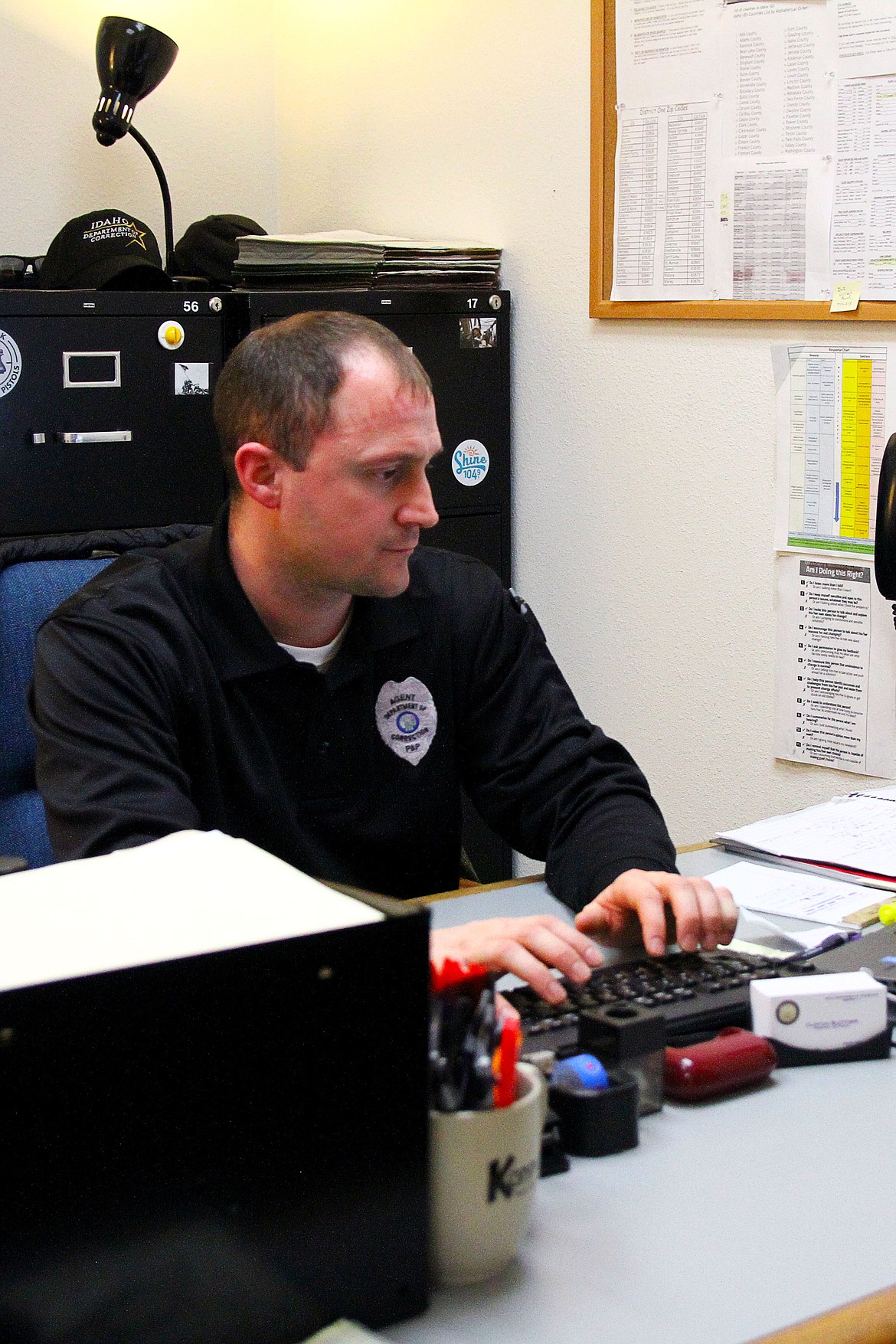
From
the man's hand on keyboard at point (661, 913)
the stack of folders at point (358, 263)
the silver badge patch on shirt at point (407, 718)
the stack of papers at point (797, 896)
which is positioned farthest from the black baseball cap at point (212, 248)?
the man's hand on keyboard at point (661, 913)

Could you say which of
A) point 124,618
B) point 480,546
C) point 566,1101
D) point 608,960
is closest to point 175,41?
point 480,546

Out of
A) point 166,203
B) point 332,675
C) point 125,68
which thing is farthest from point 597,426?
point 332,675

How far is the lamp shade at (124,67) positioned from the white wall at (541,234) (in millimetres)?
259

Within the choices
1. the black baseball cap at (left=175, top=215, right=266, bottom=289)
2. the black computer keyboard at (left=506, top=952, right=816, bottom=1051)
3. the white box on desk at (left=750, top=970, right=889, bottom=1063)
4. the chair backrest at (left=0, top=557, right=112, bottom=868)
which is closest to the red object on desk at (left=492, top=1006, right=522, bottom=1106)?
the black computer keyboard at (left=506, top=952, right=816, bottom=1051)

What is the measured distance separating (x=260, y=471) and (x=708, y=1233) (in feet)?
3.31

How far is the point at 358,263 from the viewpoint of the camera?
2.74 meters

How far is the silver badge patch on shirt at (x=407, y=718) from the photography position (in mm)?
1623

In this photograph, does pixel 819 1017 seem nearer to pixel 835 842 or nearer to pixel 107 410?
pixel 835 842

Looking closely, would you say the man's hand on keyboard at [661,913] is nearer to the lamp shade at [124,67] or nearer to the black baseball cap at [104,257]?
the black baseball cap at [104,257]

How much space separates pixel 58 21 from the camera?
311cm

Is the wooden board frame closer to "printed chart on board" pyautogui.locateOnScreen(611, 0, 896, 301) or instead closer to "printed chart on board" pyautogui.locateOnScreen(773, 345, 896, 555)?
"printed chart on board" pyautogui.locateOnScreen(611, 0, 896, 301)

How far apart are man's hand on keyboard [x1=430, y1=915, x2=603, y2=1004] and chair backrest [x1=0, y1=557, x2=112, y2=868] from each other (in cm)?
73

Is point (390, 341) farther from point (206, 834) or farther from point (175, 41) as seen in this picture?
point (175, 41)

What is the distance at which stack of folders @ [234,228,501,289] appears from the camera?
2.72 m
